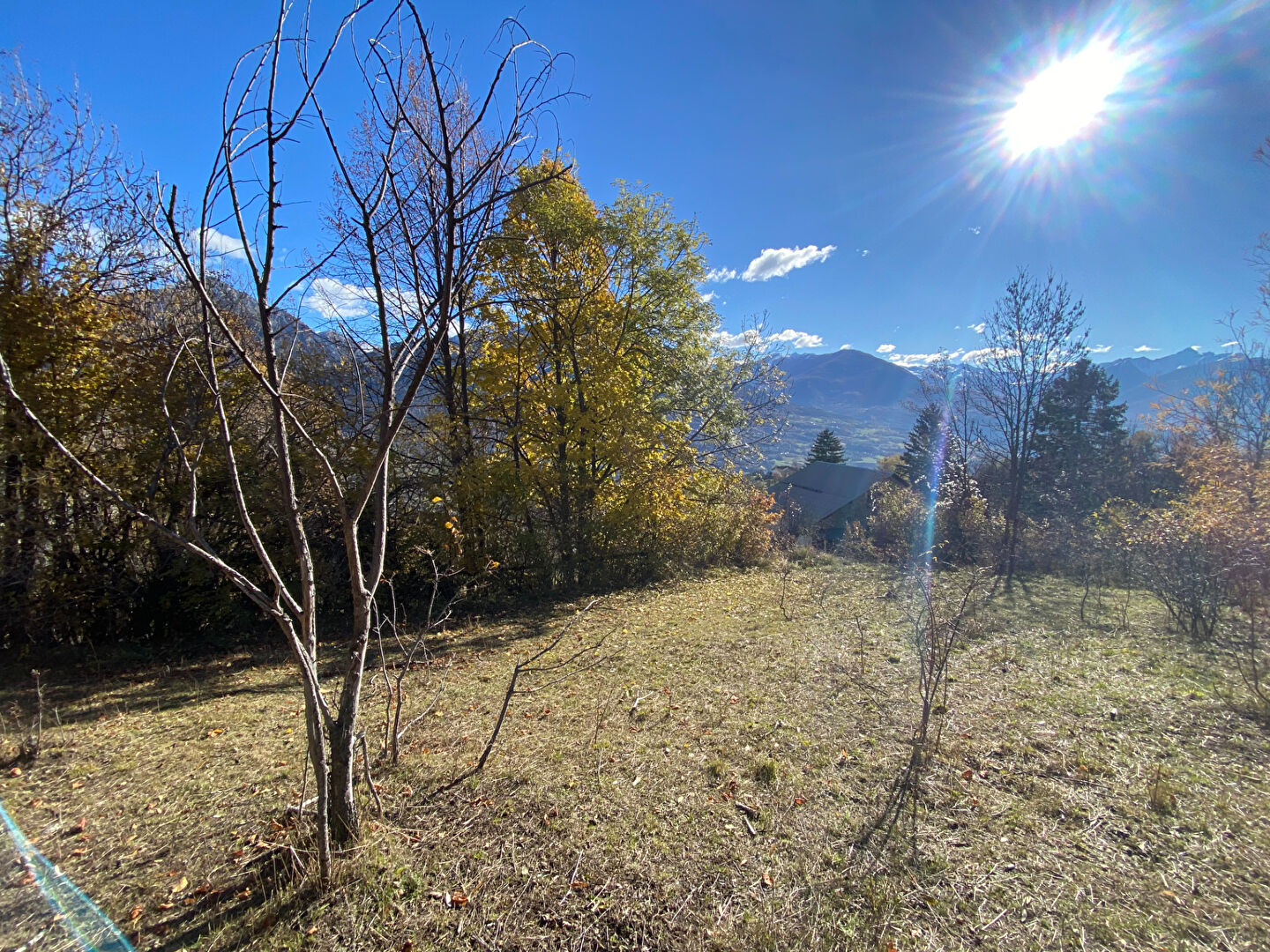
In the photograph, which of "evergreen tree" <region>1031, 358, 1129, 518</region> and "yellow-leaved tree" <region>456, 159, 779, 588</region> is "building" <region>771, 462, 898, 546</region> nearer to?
"evergreen tree" <region>1031, 358, 1129, 518</region>

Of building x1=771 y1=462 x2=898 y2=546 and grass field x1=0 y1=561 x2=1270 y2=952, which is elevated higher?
building x1=771 y1=462 x2=898 y2=546

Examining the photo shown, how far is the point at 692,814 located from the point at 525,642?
4.57 meters

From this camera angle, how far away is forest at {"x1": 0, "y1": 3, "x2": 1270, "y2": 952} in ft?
7.01

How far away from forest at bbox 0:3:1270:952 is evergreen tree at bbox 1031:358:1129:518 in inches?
467

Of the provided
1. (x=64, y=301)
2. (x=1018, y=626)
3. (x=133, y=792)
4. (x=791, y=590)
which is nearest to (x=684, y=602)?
(x=791, y=590)

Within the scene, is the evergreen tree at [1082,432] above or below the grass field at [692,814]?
above

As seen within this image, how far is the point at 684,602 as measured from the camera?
9.09m

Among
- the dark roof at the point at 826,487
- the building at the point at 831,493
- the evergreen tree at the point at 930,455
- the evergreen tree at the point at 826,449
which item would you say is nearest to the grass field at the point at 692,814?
the evergreen tree at the point at 930,455

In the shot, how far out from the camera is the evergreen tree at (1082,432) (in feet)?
74.6

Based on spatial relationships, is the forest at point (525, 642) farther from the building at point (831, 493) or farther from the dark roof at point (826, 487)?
the dark roof at point (826, 487)

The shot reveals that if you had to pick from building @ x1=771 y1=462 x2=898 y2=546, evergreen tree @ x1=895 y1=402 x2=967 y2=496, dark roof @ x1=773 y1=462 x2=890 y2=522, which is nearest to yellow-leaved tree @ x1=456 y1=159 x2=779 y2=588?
evergreen tree @ x1=895 y1=402 x2=967 y2=496

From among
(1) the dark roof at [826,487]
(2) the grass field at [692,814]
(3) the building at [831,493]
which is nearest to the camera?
(2) the grass field at [692,814]

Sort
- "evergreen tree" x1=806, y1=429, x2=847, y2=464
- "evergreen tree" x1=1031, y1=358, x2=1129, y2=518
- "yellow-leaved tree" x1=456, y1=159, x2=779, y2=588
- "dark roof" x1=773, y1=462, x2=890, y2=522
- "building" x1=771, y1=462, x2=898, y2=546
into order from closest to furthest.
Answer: "yellow-leaved tree" x1=456, y1=159, x2=779, y2=588
"evergreen tree" x1=1031, y1=358, x2=1129, y2=518
"building" x1=771, y1=462, x2=898, y2=546
"dark roof" x1=773, y1=462, x2=890, y2=522
"evergreen tree" x1=806, y1=429, x2=847, y2=464

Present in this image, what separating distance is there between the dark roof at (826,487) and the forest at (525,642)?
18.0 m
